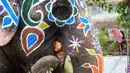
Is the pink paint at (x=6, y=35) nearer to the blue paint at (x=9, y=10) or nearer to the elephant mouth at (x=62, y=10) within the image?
the blue paint at (x=9, y=10)

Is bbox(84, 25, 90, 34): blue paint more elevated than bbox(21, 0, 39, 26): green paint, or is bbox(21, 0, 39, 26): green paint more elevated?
bbox(21, 0, 39, 26): green paint

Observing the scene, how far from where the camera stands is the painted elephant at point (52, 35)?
1.97m

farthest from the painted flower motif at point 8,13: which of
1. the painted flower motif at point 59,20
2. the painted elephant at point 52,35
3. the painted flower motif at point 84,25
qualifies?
the painted flower motif at point 84,25

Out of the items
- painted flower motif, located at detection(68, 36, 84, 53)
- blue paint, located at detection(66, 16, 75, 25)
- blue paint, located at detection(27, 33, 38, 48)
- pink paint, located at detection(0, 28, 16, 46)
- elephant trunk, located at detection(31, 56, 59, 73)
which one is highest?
blue paint, located at detection(66, 16, 75, 25)

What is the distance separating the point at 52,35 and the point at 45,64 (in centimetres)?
11

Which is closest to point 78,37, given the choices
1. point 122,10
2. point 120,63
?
point 122,10

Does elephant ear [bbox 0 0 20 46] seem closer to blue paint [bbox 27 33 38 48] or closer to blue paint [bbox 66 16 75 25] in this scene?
blue paint [bbox 27 33 38 48]

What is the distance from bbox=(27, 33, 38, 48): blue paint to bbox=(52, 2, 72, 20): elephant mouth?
106 mm

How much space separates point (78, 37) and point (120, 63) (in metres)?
2.61

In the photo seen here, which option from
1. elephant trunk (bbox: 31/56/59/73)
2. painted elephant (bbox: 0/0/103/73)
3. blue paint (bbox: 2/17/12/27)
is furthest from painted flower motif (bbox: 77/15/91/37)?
blue paint (bbox: 2/17/12/27)

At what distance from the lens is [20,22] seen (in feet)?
6.57

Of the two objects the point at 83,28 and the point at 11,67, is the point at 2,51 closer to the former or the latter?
the point at 11,67

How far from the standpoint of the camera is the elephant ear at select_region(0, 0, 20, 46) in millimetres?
1995

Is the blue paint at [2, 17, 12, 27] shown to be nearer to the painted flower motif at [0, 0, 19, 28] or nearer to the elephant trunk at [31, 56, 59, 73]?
the painted flower motif at [0, 0, 19, 28]
